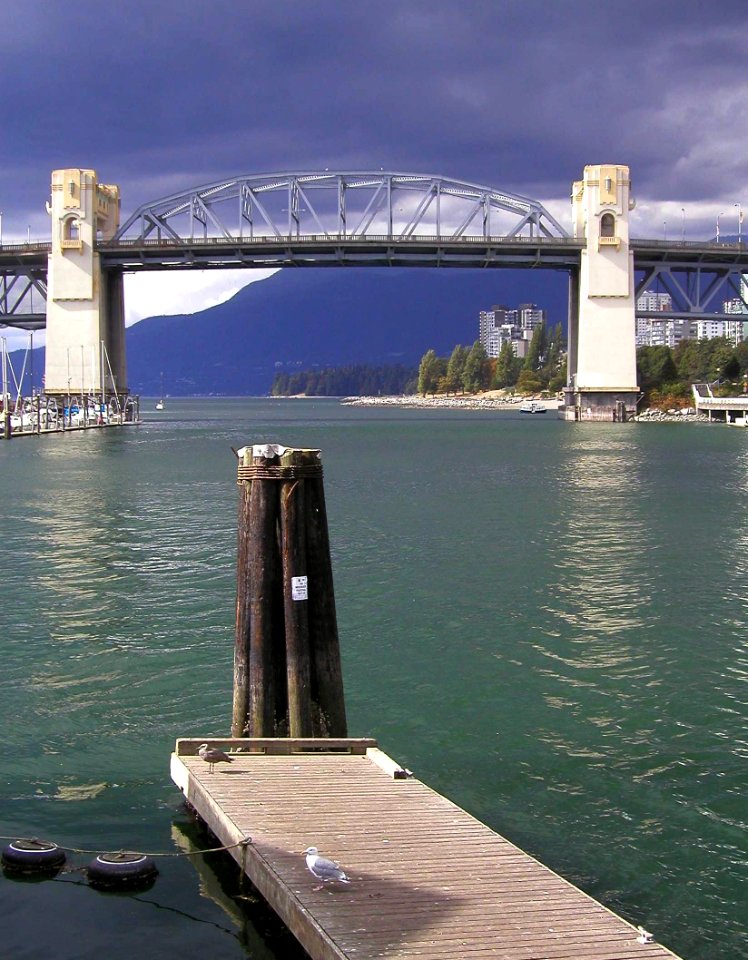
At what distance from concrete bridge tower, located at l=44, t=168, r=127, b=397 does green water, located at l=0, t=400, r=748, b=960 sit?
67666 millimetres

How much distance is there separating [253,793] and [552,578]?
14.5m

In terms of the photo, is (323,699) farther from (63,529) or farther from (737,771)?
(63,529)

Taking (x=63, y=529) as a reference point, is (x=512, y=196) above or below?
above

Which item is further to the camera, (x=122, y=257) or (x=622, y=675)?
(x=122, y=257)

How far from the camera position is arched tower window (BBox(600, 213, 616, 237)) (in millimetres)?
102425

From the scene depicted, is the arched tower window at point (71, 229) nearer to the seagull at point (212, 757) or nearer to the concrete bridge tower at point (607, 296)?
the concrete bridge tower at point (607, 296)

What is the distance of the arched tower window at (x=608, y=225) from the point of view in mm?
102425

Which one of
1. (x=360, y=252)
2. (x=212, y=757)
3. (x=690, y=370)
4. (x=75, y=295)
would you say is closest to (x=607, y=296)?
(x=360, y=252)

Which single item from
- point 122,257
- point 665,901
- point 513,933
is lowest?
point 665,901

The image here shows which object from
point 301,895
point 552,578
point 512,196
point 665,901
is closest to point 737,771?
point 665,901

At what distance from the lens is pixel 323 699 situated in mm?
11414

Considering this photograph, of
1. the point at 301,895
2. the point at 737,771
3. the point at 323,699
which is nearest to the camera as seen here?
the point at 301,895

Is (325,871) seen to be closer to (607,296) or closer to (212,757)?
(212,757)

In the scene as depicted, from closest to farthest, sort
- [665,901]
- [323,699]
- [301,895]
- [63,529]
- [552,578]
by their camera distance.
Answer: [301,895] → [665,901] → [323,699] → [552,578] → [63,529]
